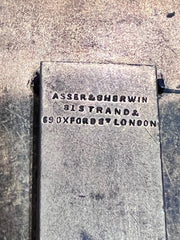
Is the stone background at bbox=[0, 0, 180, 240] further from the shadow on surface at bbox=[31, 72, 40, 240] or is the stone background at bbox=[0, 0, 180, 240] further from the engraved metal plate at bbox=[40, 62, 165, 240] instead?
the engraved metal plate at bbox=[40, 62, 165, 240]

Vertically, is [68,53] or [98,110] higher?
[68,53]

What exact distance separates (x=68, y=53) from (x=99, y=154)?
579 millimetres

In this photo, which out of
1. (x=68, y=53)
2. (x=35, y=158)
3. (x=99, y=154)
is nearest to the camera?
(x=99, y=154)

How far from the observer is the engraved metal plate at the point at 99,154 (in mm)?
1489

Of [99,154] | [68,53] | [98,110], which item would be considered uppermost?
[68,53]

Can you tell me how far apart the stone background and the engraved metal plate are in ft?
0.70

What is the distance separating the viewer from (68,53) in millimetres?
1915

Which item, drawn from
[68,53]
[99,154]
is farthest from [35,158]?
[68,53]

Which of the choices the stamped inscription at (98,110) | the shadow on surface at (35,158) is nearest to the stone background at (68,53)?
the shadow on surface at (35,158)

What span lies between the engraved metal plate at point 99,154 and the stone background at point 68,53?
0.21 metres

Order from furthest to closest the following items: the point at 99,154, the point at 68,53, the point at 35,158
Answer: the point at 68,53 < the point at 35,158 < the point at 99,154

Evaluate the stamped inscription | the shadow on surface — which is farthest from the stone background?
the stamped inscription

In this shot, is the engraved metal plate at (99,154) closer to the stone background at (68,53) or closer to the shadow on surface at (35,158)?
the shadow on surface at (35,158)

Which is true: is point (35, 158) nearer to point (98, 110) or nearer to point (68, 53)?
point (98, 110)
